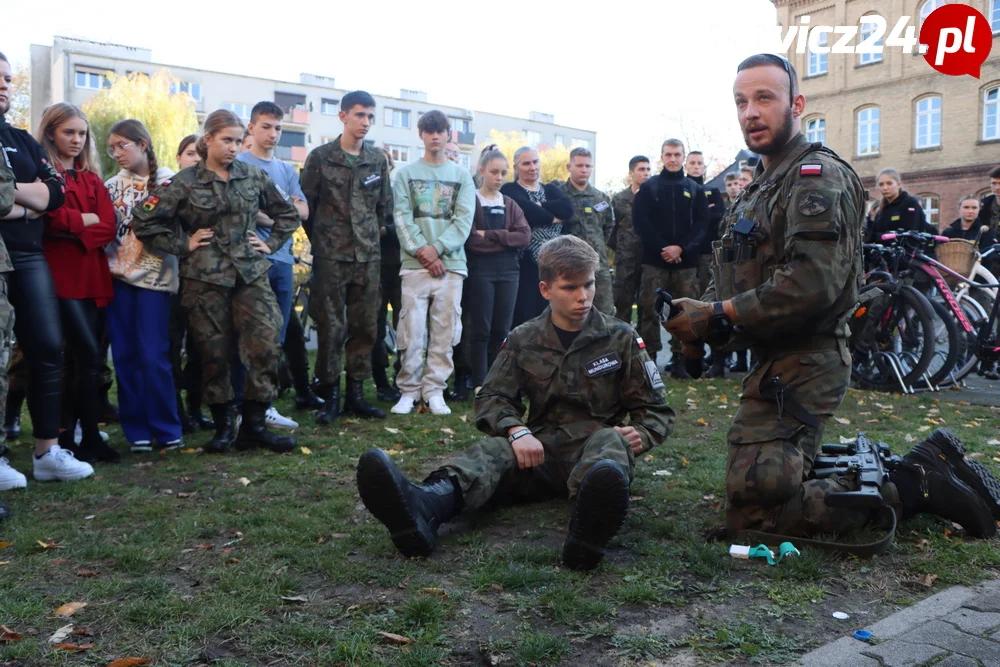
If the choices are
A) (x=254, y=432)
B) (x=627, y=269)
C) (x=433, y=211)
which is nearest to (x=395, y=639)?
(x=254, y=432)

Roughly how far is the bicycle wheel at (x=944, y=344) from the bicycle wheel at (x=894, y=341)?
0.40 ft

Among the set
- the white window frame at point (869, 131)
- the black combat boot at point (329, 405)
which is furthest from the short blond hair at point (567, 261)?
the white window frame at point (869, 131)

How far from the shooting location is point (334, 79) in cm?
7138

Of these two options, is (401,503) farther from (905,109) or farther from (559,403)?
(905,109)

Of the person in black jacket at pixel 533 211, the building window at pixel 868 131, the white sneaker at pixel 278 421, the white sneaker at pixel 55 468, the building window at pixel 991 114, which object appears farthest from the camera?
the building window at pixel 868 131

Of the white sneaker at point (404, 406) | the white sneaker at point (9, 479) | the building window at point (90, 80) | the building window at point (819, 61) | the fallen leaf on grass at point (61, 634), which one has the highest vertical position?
the building window at point (90, 80)

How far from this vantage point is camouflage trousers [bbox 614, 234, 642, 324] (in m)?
9.99

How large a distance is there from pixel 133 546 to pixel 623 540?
6.84ft

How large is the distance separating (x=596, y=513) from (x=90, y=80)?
6417 centimetres

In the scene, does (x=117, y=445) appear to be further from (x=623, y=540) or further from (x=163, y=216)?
(x=623, y=540)

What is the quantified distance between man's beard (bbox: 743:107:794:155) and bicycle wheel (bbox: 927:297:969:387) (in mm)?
5079

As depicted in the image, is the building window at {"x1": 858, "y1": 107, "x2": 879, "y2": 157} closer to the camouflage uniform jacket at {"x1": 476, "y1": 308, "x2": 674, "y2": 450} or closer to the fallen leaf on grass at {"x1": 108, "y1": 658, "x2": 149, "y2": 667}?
the camouflage uniform jacket at {"x1": 476, "y1": 308, "x2": 674, "y2": 450}

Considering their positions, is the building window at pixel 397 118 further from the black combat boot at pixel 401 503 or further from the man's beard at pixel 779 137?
the black combat boot at pixel 401 503

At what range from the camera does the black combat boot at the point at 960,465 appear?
3.81 m
